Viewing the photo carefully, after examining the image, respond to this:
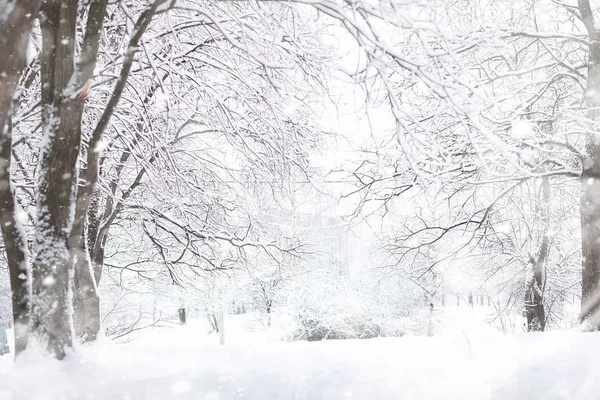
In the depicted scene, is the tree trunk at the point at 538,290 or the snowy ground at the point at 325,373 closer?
the snowy ground at the point at 325,373

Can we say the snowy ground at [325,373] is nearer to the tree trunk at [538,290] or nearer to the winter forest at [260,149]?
the winter forest at [260,149]

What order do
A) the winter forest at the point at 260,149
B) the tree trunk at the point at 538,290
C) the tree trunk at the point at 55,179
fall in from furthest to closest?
1. the tree trunk at the point at 538,290
2. the tree trunk at the point at 55,179
3. the winter forest at the point at 260,149

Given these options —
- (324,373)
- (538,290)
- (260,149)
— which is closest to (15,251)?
(324,373)

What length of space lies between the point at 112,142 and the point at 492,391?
517cm

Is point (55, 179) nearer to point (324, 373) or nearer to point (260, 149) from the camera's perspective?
point (324, 373)

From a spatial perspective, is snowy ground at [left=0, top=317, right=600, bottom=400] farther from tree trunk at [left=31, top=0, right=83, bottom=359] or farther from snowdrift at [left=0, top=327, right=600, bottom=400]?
tree trunk at [left=31, top=0, right=83, bottom=359]

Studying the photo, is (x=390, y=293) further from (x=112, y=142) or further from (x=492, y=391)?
(x=492, y=391)

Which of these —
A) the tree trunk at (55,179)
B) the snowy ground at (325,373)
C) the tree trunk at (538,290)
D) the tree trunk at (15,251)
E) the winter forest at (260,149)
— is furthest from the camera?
the tree trunk at (538,290)

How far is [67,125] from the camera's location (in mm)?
3053

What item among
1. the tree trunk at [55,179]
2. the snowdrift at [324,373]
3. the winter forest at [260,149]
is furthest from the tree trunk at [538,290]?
the tree trunk at [55,179]

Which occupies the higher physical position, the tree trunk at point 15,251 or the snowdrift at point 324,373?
the tree trunk at point 15,251

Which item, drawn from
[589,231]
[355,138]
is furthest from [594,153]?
[355,138]

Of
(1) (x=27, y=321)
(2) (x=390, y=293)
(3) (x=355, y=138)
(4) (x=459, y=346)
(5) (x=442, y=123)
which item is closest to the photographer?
(1) (x=27, y=321)

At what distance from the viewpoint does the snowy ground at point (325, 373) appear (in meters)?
2.71
